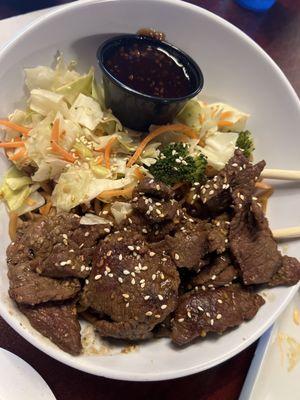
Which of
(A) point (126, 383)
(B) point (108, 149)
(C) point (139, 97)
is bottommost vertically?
(A) point (126, 383)

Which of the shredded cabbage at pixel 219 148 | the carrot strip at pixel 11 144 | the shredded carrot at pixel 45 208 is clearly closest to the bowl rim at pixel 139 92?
the shredded cabbage at pixel 219 148

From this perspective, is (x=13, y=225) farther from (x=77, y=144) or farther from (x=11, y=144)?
(x=77, y=144)

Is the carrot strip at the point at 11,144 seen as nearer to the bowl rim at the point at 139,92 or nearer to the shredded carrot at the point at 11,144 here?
the shredded carrot at the point at 11,144

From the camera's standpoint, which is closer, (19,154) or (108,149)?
(19,154)

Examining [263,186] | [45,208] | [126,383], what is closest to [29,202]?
[45,208]

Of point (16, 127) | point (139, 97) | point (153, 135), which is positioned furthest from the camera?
point (153, 135)

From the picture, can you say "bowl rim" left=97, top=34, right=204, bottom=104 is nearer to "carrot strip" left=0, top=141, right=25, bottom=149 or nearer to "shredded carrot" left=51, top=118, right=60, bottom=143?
"shredded carrot" left=51, top=118, right=60, bottom=143
